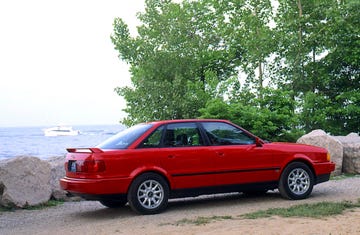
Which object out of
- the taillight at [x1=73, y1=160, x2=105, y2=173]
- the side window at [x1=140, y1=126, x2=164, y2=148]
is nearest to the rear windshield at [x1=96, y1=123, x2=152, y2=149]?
the side window at [x1=140, y1=126, x2=164, y2=148]

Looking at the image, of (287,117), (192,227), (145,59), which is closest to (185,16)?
(145,59)

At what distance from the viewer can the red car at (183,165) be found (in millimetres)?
9328

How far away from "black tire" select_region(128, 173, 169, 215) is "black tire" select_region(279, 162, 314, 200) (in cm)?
235

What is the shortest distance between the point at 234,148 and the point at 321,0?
67.3 feet

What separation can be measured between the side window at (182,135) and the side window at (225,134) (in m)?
0.24

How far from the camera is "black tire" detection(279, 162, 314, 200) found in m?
10.6

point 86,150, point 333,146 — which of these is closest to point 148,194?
point 86,150

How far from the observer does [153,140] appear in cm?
991

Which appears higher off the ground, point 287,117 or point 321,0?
point 321,0

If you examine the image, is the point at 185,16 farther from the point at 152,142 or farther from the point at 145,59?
the point at 152,142

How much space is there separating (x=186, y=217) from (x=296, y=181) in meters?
2.69

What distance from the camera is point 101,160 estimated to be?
9.23m

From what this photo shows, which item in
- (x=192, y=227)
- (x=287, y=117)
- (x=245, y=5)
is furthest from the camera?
(x=245, y=5)

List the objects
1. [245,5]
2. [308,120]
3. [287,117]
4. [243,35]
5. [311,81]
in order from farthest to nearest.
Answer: [245,5]
[243,35]
[311,81]
[308,120]
[287,117]
